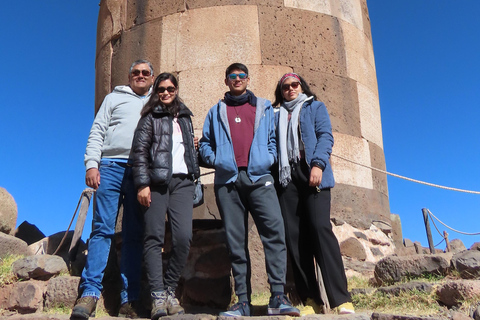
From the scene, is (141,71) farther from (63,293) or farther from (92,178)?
(63,293)

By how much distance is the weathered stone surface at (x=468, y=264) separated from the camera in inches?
126

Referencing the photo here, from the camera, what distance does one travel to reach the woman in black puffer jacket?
9.87 ft

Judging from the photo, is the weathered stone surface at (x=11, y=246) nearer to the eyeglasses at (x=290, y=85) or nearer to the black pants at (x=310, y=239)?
the black pants at (x=310, y=239)

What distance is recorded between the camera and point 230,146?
10.3ft

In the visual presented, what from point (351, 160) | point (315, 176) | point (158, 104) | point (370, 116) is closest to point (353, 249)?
point (351, 160)

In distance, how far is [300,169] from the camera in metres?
3.21

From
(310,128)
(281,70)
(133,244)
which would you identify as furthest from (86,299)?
(281,70)

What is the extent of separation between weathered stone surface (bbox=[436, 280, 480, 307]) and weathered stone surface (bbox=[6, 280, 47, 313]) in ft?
9.67

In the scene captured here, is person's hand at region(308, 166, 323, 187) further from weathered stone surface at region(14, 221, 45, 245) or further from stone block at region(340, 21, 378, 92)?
weathered stone surface at region(14, 221, 45, 245)

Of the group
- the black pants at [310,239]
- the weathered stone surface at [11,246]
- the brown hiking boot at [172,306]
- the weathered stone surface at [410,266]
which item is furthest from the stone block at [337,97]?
the weathered stone surface at [11,246]

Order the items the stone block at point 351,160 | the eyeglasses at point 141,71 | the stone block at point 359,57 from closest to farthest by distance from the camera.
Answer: the eyeglasses at point 141,71 < the stone block at point 351,160 < the stone block at point 359,57

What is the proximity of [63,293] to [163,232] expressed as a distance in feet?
3.52

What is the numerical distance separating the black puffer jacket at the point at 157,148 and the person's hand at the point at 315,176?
801 millimetres

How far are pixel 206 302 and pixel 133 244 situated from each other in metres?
0.82
